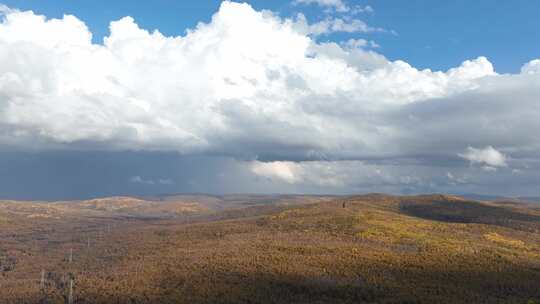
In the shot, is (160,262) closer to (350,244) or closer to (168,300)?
(168,300)

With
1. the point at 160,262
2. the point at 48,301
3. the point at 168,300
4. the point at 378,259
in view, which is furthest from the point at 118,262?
the point at 378,259

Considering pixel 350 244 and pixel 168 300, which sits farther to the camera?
pixel 350 244

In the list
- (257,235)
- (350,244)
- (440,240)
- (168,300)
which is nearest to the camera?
(168,300)

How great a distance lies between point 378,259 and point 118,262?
69018 millimetres

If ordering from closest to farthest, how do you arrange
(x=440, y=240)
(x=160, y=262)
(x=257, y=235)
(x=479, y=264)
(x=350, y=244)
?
(x=479, y=264), (x=160, y=262), (x=350, y=244), (x=440, y=240), (x=257, y=235)

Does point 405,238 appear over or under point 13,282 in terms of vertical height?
over

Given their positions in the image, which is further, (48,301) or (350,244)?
(350,244)

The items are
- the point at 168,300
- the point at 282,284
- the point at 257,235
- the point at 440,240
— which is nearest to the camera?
the point at 168,300

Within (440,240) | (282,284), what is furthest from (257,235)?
(282,284)

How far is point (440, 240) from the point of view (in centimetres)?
14550

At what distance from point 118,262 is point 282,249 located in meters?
44.5

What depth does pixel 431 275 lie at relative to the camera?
9562 cm

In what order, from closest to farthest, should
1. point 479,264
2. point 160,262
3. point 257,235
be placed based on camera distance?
point 479,264 → point 160,262 → point 257,235

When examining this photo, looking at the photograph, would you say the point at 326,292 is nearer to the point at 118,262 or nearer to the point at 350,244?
the point at 350,244
